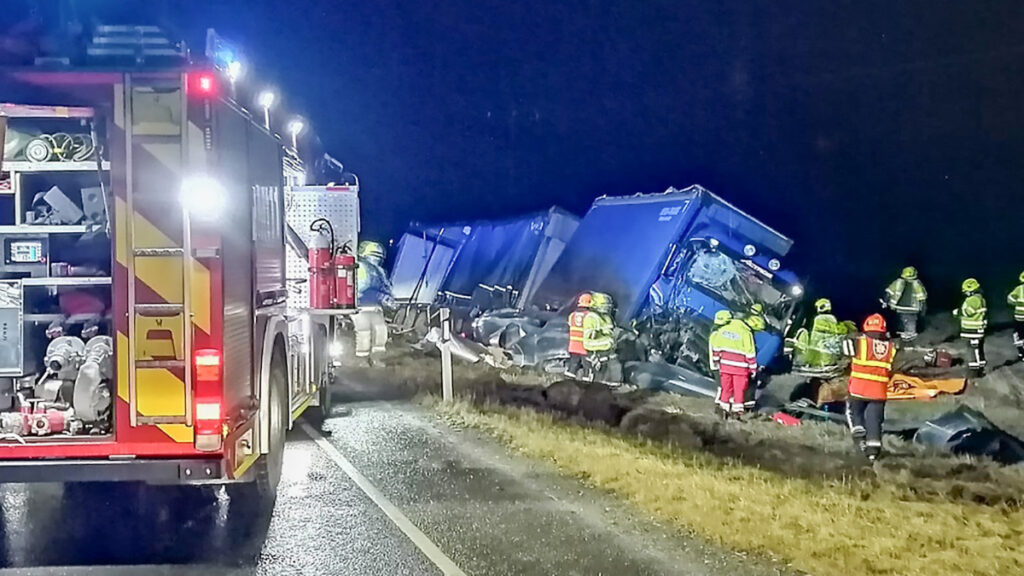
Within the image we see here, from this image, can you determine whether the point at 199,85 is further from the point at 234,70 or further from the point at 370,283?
the point at 370,283

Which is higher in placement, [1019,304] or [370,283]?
[370,283]

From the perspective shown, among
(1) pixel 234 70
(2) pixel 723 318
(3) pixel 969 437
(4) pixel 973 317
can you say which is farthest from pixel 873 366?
(4) pixel 973 317

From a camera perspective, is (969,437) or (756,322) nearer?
(969,437)

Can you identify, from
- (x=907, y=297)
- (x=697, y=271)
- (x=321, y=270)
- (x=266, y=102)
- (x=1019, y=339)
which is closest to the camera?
(x=266, y=102)

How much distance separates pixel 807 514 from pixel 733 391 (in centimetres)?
581

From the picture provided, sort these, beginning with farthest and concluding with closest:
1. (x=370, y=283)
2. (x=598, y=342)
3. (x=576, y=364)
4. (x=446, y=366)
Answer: (x=370, y=283) → (x=576, y=364) → (x=598, y=342) → (x=446, y=366)

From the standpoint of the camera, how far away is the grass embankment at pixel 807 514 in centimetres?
679

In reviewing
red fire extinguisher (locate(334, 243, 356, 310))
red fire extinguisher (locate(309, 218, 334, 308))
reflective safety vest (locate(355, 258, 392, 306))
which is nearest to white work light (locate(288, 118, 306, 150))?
red fire extinguisher (locate(309, 218, 334, 308))

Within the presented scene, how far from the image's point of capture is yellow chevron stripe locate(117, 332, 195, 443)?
6.46 m

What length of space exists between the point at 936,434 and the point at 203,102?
8196 mm

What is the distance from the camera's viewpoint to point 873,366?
10.6 meters

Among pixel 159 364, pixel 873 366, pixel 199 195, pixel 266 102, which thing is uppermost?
pixel 266 102

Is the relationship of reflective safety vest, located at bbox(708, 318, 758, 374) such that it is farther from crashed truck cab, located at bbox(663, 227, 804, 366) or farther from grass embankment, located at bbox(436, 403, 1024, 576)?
crashed truck cab, located at bbox(663, 227, 804, 366)

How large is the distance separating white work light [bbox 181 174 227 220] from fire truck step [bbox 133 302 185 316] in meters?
0.53
